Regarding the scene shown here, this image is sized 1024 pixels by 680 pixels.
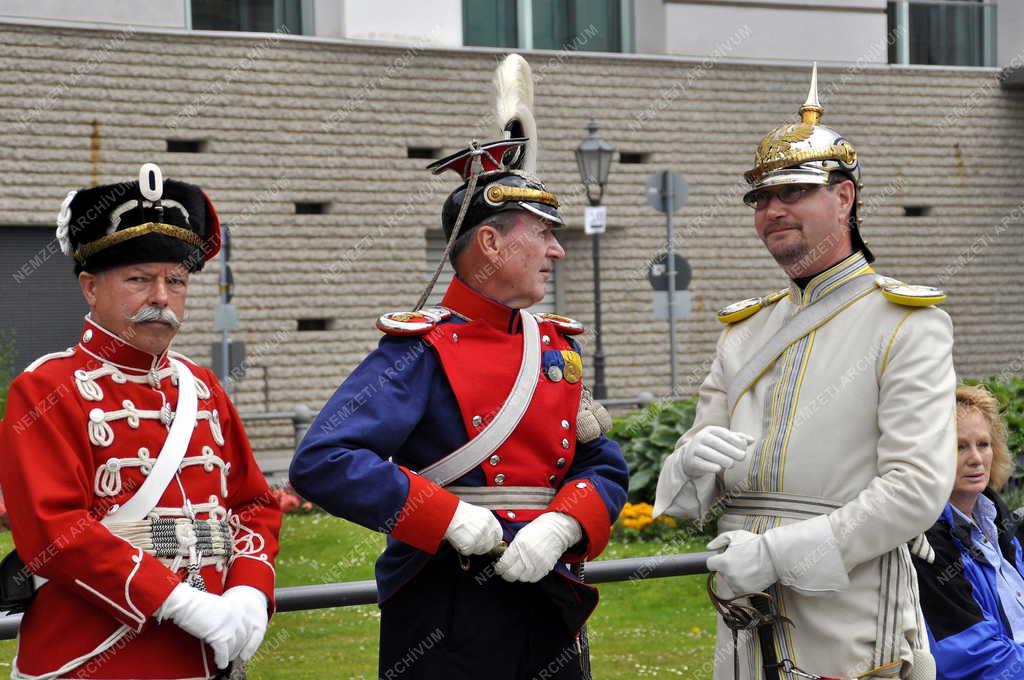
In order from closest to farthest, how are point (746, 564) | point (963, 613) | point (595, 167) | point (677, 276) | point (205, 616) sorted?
1. point (205, 616)
2. point (746, 564)
3. point (963, 613)
4. point (677, 276)
5. point (595, 167)

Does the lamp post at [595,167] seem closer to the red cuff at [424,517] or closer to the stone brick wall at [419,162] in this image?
the stone brick wall at [419,162]

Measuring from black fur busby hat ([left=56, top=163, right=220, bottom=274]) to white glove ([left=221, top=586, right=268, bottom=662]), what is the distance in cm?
81

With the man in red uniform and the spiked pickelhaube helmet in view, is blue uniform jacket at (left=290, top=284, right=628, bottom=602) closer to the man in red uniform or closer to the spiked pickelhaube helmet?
the man in red uniform

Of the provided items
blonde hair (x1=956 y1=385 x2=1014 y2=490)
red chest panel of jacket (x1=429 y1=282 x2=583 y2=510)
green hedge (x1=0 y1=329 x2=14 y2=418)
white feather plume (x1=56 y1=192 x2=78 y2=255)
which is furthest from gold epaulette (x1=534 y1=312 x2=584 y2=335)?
green hedge (x1=0 y1=329 x2=14 y2=418)

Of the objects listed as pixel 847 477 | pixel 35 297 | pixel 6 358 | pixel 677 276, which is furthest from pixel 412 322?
pixel 35 297

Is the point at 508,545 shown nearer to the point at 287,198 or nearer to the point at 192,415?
the point at 192,415

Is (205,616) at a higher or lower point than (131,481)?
lower

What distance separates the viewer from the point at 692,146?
1988 centimetres

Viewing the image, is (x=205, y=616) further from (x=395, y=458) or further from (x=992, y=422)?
(x=992, y=422)

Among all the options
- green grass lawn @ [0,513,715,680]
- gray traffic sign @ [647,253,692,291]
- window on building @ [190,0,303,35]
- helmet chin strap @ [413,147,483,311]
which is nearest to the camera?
helmet chin strap @ [413,147,483,311]

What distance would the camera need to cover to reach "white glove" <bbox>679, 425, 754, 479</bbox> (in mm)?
3299

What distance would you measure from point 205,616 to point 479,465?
0.75 m

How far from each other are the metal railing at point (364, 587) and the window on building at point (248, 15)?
14418 millimetres

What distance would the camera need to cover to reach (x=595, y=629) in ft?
22.2
